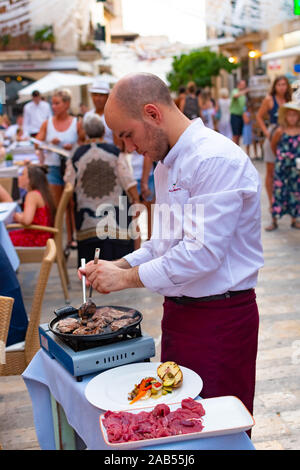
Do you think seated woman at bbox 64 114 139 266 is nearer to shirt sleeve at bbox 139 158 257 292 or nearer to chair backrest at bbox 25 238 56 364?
chair backrest at bbox 25 238 56 364

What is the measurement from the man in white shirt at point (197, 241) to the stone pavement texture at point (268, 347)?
1.11m

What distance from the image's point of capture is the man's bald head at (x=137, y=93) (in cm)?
179

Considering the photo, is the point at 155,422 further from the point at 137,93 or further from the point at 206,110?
the point at 206,110

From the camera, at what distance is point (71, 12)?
2828 cm

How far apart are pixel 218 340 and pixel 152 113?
0.78 m

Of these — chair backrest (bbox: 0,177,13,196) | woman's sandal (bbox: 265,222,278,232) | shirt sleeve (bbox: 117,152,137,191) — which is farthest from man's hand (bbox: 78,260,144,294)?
woman's sandal (bbox: 265,222,278,232)

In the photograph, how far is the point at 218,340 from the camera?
1.96 metres

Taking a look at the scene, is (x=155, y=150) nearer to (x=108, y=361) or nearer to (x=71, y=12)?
(x=108, y=361)

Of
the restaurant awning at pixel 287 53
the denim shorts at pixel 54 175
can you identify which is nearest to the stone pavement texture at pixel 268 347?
the denim shorts at pixel 54 175

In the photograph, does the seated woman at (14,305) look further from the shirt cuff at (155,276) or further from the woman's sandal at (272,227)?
the woman's sandal at (272,227)

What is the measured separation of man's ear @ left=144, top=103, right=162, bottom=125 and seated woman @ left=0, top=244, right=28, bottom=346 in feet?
5.17

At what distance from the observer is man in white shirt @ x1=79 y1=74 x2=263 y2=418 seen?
5.79 feet

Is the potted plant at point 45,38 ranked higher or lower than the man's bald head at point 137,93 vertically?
higher
